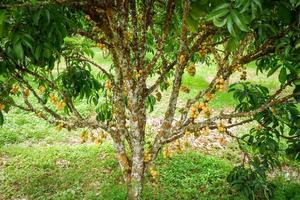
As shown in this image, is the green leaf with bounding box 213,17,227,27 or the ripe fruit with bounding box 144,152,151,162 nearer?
the green leaf with bounding box 213,17,227,27

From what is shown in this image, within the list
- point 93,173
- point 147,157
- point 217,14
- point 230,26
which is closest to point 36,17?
point 217,14

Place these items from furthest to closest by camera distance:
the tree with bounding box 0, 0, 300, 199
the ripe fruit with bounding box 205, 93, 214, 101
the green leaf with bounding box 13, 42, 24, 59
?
the ripe fruit with bounding box 205, 93, 214, 101
the green leaf with bounding box 13, 42, 24, 59
the tree with bounding box 0, 0, 300, 199

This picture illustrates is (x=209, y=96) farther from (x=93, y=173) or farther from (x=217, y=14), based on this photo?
(x=93, y=173)

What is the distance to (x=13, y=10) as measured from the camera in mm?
3357

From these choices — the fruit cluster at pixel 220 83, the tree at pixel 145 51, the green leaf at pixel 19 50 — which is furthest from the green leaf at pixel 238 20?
the green leaf at pixel 19 50

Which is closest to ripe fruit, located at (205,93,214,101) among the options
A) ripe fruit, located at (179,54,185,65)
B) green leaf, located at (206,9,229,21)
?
ripe fruit, located at (179,54,185,65)

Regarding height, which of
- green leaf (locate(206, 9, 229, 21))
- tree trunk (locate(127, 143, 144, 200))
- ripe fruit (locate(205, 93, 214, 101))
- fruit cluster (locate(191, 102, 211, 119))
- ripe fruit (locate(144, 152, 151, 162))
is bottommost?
green leaf (locate(206, 9, 229, 21))

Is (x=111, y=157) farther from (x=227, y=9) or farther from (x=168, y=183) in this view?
(x=227, y=9)

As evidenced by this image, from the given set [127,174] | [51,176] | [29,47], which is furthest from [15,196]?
[29,47]

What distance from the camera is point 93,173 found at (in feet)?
27.6

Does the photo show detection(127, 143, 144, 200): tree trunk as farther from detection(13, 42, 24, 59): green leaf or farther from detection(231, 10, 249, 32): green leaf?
detection(231, 10, 249, 32): green leaf

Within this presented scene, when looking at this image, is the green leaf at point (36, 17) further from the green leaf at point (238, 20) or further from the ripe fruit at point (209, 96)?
the ripe fruit at point (209, 96)

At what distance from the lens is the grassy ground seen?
24.7 ft

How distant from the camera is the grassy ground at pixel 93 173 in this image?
7.54 metres
